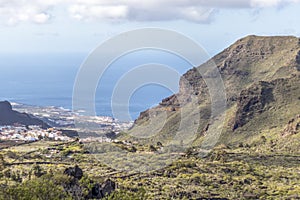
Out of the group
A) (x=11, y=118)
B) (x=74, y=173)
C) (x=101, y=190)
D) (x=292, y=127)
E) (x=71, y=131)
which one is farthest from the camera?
(x=11, y=118)

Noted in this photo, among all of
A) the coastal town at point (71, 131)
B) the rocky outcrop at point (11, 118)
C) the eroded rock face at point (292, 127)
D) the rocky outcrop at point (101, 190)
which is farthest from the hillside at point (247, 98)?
the rocky outcrop at point (101, 190)

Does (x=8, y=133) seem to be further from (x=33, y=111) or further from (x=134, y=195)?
(x=33, y=111)

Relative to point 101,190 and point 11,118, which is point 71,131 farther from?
point 101,190

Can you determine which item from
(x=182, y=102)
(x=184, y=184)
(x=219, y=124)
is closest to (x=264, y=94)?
(x=219, y=124)

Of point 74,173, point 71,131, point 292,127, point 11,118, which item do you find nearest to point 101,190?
point 74,173

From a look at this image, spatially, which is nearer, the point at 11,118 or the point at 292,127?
the point at 292,127

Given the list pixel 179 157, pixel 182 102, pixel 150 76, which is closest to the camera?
pixel 150 76

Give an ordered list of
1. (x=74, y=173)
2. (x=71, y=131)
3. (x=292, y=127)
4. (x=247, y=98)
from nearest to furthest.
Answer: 1. (x=74, y=173)
2. (x=292, y=127)
3. (x=247, y=98)
4. (x=71, y=131)

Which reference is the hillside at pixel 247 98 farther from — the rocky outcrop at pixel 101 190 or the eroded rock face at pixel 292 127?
the rocky outcrop at pixel 101 190
